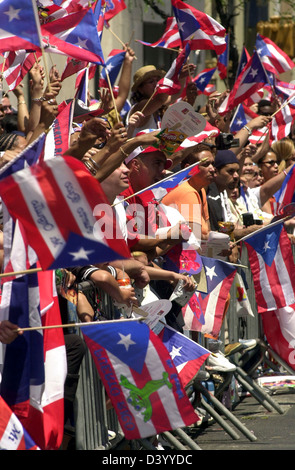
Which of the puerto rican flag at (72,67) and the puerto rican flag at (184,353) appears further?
the puerto rican flag at (72,67)

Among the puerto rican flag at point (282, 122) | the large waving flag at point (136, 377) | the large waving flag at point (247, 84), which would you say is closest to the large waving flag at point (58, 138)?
the large waving flag at point (136, 377)

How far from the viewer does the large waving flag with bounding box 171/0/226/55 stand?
34.4ft

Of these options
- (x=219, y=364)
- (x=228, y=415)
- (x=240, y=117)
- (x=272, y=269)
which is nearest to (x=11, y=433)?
(x=228, y=415)

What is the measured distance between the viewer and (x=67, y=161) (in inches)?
192

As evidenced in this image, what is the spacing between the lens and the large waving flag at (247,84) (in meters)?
11.6

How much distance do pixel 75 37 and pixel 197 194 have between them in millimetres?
1616

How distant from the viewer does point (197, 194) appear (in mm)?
8438

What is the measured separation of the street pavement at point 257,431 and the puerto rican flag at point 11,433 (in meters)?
2.55

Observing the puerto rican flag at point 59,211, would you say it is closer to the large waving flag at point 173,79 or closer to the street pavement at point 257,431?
the street pavement at point 257,431

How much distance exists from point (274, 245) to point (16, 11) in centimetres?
341

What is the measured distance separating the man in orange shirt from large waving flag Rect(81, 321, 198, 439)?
2.32 meters

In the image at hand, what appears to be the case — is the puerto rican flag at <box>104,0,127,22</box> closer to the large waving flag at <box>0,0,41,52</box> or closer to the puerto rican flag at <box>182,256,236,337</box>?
the puerto rican flag at <box>182,256,236,337</box>

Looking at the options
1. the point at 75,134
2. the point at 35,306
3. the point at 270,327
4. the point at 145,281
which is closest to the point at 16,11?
the point at 75,134
